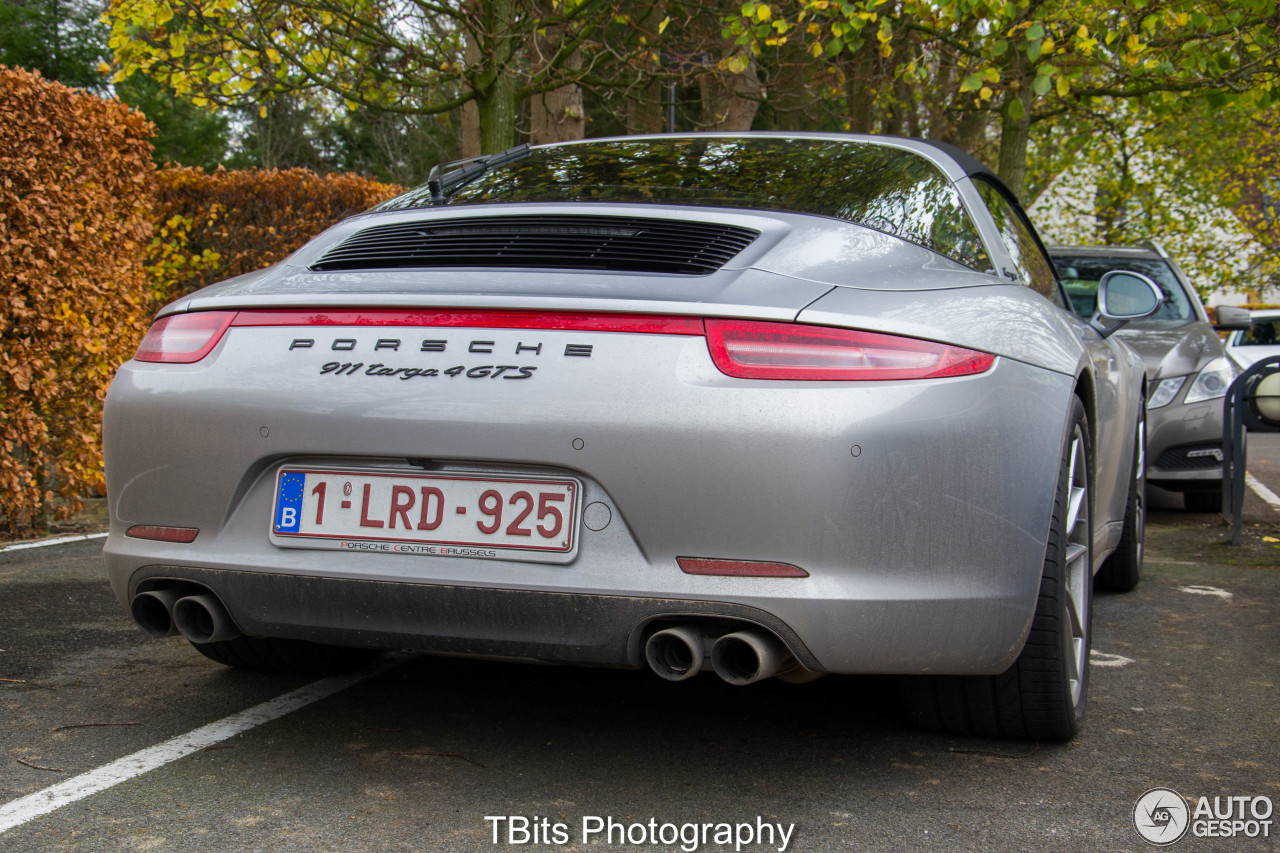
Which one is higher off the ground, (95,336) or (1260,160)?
(1260,160)

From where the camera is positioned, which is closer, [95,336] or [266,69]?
[95,336]

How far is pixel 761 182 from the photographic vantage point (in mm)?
3127

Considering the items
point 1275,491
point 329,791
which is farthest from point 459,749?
point 1275,491

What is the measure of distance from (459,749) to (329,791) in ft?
1.18

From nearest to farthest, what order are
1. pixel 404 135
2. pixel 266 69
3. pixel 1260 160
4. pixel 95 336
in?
pixel 95 336 < pixel 266 69 < pixel 1260 160 < pixel 404 135

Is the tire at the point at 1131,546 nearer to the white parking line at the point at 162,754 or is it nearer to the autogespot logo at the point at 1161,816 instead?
the autogespot logo at the point at 1161,816

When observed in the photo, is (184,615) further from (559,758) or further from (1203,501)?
(1203,501)

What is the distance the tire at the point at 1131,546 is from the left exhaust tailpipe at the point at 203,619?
3.35m

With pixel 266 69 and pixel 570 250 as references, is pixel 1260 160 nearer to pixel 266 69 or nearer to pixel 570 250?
pixel 266 69

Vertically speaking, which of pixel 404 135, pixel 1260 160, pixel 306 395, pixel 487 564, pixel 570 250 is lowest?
pixel 487 564

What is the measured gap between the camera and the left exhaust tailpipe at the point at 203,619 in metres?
2.67

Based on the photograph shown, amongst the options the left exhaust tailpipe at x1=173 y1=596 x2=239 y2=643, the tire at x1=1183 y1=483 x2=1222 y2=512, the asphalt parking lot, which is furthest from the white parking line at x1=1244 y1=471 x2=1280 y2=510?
the left exhaust tailpipe at x1=173 y1=596 x2=239 y2=643

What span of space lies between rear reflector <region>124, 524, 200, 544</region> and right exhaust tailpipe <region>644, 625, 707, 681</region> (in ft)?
3.26

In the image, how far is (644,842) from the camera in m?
2.40
